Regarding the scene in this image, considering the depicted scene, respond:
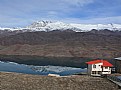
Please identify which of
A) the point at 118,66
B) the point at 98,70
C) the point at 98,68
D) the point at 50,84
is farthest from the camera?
the point at 118,66

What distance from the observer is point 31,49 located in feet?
613

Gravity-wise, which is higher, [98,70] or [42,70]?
[98,70]

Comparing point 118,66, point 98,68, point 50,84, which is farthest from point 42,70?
point 50,84

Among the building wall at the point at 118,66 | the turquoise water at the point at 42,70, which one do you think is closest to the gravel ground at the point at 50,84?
the building wall at the point at 118,66

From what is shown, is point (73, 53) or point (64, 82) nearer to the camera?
point (64, 82)

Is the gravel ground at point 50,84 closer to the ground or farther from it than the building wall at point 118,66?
closer to the ground

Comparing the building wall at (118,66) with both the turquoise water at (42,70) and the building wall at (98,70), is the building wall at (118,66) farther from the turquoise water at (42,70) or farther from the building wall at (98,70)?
the turquoise water at (42,70)

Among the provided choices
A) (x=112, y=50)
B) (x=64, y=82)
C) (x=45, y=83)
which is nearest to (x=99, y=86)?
(x=64, y=82)

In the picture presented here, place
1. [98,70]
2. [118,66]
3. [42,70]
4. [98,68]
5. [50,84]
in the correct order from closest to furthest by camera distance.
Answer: [50,84], [98,70], [98,68], [118,66], [42,70]

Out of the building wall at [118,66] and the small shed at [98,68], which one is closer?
the small shed at [98,68]

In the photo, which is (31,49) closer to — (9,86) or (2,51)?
(2,51)

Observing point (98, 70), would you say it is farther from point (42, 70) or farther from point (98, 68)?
point (42, 70)

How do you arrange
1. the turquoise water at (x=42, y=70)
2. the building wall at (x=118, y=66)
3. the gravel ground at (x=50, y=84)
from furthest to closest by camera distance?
the turquoise water at (x=42, y=70)
the building wall at (x=118, y=66)
the gravel ground at (x=50, y=84)

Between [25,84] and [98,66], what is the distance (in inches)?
798
